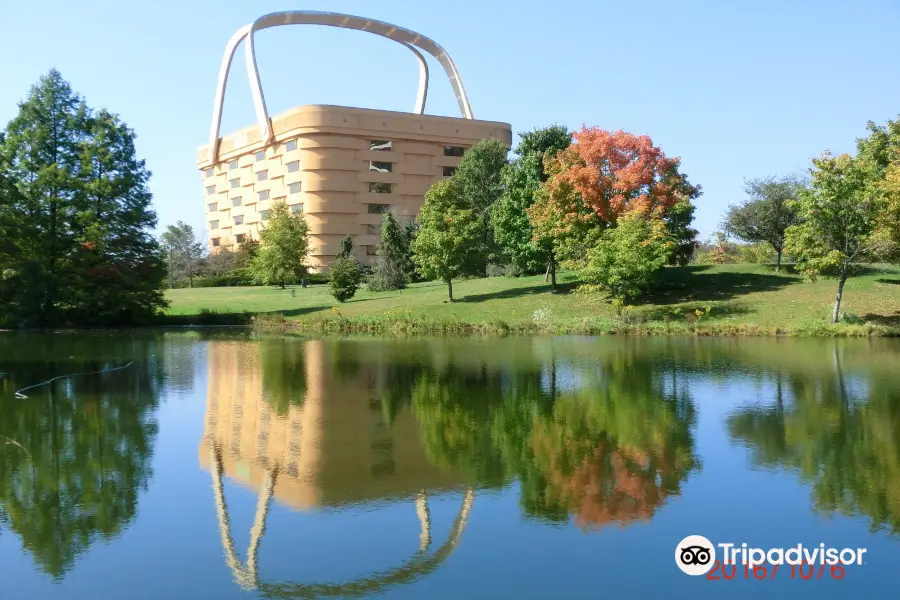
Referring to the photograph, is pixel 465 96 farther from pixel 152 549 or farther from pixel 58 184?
pixel 152 549

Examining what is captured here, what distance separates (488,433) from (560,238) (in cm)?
3118

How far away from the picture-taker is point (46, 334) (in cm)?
3744

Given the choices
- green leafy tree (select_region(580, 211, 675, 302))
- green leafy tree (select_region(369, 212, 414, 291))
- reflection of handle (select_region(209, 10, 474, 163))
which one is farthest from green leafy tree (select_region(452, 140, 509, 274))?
reflection of handle (select_region(209, 10, 474, 163))

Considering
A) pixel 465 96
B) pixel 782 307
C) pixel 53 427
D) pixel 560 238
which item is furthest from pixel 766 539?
pixel 465 96

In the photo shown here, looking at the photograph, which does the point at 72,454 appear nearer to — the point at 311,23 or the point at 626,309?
the point at 626,309

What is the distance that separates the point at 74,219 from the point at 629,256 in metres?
30.0

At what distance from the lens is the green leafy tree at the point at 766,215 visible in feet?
152

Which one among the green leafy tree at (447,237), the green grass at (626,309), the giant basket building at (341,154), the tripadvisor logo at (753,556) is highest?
the giant basket building at (341,154)

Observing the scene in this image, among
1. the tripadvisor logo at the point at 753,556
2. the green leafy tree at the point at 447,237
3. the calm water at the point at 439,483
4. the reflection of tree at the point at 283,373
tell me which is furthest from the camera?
the green leafy tree at the point at 447,237

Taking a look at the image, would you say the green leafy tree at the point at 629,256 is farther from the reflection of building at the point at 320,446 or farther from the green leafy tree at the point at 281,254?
the green leafy tree at the point at 281,254

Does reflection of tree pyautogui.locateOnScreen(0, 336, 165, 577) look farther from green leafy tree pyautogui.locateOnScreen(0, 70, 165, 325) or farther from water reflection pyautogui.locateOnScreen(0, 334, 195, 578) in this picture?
green leafy tree pyautogui.locateOnScreen(0, 70, 165, 325)

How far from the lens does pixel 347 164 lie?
8788 cm

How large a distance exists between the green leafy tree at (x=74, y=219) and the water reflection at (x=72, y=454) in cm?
1905
